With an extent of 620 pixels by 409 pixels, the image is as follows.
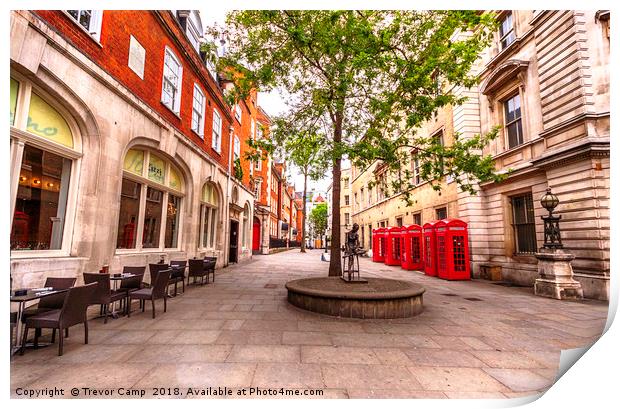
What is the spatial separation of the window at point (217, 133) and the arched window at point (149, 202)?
3.94 meters

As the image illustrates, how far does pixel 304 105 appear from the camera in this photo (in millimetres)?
9953

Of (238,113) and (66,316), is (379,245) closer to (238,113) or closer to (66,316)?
(238,113)

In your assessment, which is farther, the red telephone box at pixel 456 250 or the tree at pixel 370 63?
the red telephone box at pixel 456 250

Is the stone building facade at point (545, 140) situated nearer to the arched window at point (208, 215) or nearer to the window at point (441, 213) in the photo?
the window at point (441, 213)

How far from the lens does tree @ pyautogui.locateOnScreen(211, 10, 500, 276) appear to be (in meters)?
6.73

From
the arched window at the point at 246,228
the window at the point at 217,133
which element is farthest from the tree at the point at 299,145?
the arched window at the point at 246,228

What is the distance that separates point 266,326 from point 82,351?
278 centimetres

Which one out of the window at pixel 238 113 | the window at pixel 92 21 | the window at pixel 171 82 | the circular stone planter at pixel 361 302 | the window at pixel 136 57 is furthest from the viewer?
the window at pixel 238 113

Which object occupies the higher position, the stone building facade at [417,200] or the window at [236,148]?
the window at [236,148]

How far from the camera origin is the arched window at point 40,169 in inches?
208

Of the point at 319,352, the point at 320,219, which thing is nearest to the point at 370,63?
the point at 319,352

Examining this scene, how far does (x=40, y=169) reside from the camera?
5805 millimetres

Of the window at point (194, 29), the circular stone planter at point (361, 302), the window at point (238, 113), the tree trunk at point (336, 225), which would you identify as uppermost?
the window at point (194, 29)
